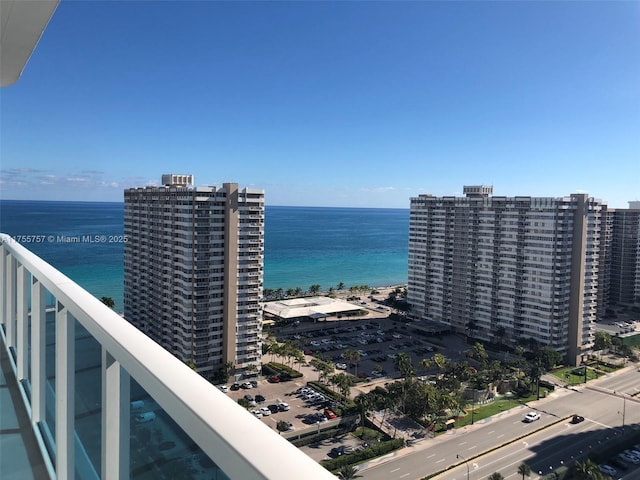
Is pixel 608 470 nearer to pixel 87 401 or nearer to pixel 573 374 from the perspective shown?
pixel 573 374

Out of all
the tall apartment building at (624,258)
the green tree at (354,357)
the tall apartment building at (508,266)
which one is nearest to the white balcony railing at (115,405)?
the green tree at (354,357)

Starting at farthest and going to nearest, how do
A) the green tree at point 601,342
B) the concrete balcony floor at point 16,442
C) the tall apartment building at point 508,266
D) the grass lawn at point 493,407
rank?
the tall apartment building at point 508,266 < the green tree at point 601,342 < the grass lawn at point 493,407 < the concrete balcony floor at point 16,442

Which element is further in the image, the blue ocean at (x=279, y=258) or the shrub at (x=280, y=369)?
the blue ocean at (x=279, y=258)

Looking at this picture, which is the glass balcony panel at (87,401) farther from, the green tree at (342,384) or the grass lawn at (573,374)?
the grass lawn at (573,374)

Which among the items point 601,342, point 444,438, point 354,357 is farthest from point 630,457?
point 601,342

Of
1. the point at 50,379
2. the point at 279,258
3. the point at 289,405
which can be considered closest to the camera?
the point at 50,379

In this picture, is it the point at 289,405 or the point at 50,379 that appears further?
the point at 289,405
